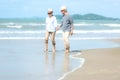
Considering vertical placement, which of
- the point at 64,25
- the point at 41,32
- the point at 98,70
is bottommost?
the point at 98,70

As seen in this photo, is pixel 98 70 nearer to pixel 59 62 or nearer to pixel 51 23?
pixel 59 62

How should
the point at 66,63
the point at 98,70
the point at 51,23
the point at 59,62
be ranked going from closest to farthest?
the point at 98,70
the point at 66,63
the point at 59,62
the point at 51,23

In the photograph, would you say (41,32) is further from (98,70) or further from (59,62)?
(98,70)

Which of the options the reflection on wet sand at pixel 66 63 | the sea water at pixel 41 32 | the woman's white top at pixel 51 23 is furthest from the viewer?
the sea water at pixel 41 32

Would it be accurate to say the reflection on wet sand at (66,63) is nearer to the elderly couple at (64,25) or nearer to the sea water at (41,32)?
the elderly couple at (64,25)

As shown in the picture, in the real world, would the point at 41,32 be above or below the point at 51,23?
below

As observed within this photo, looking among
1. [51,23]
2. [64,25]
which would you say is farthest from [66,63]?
[51,23]

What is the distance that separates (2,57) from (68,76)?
4560 millimetres

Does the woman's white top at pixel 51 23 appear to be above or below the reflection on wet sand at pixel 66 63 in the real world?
above

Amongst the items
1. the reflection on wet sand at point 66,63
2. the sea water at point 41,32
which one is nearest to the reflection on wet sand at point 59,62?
the reflection on wet sand at point 66,63

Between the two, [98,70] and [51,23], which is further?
[51,23]

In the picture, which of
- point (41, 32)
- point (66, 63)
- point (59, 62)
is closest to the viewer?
point (66, 63)

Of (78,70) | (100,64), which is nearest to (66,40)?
(100,64)

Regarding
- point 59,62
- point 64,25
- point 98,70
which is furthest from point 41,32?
point 98,70
